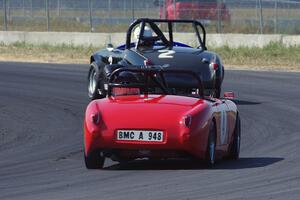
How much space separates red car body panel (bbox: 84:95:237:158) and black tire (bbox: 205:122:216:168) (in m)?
0.10

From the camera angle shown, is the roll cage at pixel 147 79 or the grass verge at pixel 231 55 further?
the grass verge at pixel 231 55

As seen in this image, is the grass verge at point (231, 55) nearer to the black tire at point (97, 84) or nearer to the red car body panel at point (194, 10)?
the red car body panel at point (194, 10)

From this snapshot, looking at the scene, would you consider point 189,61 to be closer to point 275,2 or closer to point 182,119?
point 182,119

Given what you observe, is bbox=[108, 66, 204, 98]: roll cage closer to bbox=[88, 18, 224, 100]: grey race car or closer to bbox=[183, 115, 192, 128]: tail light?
bbox=[183, 115, 192, 128]: tail light

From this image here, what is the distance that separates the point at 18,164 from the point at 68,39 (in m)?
24.6

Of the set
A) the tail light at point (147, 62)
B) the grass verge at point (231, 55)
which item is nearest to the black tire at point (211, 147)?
the tail light at point (147, 62)

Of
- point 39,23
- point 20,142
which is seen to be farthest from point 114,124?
point 39,23

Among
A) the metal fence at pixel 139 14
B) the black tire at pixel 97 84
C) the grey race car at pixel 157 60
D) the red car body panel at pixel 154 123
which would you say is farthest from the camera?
the metal fence at pixel 139 14

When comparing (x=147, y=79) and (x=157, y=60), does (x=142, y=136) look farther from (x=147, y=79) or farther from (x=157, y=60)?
(x=157, y=60)

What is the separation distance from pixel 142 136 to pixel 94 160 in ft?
2.12

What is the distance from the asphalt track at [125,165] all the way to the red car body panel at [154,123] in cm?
28

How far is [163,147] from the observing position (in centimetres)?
1011

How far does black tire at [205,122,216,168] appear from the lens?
10.4m

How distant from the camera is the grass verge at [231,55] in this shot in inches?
1107
